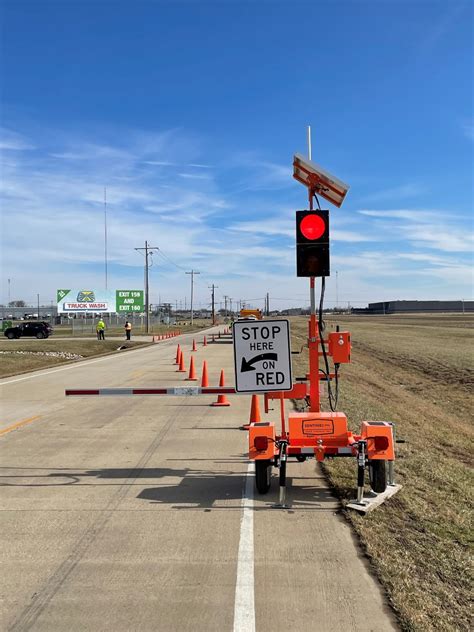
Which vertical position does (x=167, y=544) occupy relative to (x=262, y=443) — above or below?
below

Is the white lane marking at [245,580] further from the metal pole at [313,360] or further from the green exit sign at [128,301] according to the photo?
the green exit sign at [128,301]

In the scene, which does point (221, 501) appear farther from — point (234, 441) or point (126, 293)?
point (126, 293)

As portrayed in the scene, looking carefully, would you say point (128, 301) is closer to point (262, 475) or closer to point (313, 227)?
point (313, 227)

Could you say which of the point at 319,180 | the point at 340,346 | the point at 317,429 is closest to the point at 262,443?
the point at 317,429

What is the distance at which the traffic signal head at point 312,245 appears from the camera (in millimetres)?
6406

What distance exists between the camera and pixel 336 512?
17.5 feet

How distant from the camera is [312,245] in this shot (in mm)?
6410

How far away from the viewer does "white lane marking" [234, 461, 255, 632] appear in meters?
3.44

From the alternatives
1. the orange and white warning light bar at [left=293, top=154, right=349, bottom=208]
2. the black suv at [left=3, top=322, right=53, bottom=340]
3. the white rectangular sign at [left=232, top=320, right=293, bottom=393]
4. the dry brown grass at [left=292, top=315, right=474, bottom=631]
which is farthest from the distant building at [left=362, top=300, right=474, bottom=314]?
the white rectangular sign at [left=232, top=320, right=293, bottom=393]

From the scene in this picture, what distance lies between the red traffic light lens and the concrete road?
2.79 m

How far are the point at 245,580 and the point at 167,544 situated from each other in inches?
35.5

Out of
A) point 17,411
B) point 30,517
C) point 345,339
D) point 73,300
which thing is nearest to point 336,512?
point 345,339

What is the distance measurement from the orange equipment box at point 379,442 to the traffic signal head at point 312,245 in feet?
5.90

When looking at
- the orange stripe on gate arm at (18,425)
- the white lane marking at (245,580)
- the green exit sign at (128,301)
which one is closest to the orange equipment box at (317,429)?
the white lane marking at (245,580)
